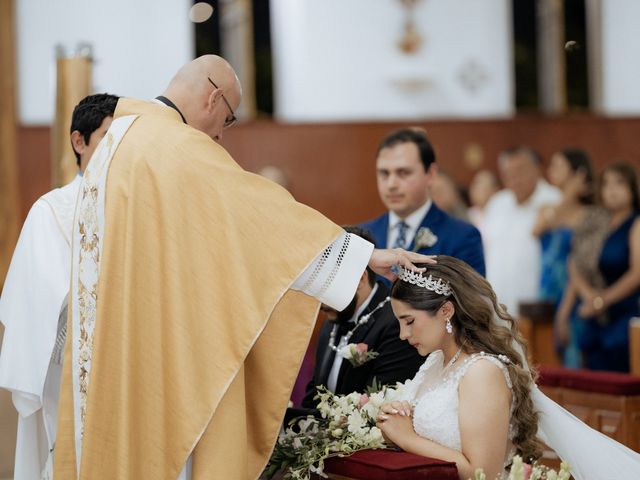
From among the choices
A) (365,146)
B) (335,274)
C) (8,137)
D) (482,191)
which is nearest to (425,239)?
(335,274)

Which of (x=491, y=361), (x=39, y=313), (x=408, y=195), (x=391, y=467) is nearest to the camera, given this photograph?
(x=391, y=467)

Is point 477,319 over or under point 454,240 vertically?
under

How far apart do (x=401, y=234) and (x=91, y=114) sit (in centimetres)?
165

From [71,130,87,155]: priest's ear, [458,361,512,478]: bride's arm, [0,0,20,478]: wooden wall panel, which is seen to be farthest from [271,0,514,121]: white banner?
[458,361,512,478]: bride's arm

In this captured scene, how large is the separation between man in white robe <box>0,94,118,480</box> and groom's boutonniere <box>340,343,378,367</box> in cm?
109

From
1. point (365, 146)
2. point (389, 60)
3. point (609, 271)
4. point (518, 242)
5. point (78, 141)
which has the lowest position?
point (609, 271)

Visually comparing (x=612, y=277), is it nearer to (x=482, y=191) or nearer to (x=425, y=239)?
(x=482, y=191)

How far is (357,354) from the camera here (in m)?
4.26

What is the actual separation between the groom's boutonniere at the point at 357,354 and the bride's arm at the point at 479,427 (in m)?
0.51

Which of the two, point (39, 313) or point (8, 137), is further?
point (8, 137)

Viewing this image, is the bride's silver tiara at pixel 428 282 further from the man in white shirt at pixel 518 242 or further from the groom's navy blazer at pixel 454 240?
the man in white shirt at pixel 518 242

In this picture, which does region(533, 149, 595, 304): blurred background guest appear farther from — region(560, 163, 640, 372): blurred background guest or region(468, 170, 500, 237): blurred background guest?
region(468, 170, 500, 237): blurred background guest

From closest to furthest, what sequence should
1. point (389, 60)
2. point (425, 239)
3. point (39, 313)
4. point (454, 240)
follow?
1. point (39, 313)
2. point (425, 239)
3. point (454, 240)
4. point (389, 60)

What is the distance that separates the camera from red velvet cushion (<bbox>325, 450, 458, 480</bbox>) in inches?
139
